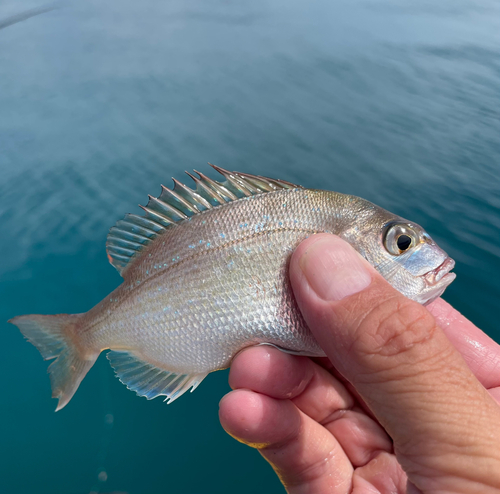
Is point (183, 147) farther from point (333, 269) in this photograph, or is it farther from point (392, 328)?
point (392, 328)

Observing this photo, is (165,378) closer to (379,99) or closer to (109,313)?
(109,313)

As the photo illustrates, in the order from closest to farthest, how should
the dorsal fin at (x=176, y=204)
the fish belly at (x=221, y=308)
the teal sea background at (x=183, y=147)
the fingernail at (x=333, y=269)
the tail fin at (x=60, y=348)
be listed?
the fingernail at (x=333, y=269), the fish belly at (x=221, y=308), the dorsal fin at (x=176, y=204), the tail fin at (x=60, y=348), the teal sea background at (x=183, y=147)

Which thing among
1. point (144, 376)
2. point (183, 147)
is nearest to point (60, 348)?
point (144, 376)

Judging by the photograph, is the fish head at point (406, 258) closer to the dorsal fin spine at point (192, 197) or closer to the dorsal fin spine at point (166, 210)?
the dorsal fin spine at point (192, 197)

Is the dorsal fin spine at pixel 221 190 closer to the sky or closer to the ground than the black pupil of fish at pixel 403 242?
closer to the sky

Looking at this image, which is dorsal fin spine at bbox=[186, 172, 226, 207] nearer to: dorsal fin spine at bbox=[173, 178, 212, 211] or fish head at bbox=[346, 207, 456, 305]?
dorsal fin spine at bbox=[173, 178, 212, 211]

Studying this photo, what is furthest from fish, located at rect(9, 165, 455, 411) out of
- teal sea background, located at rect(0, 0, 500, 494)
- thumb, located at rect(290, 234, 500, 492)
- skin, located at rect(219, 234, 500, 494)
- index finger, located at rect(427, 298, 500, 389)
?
teal sea background, located at rect(0, 0, 500, 494)

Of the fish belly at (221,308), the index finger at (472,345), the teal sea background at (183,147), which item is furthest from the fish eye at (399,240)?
the teal sea background at (183,147)
